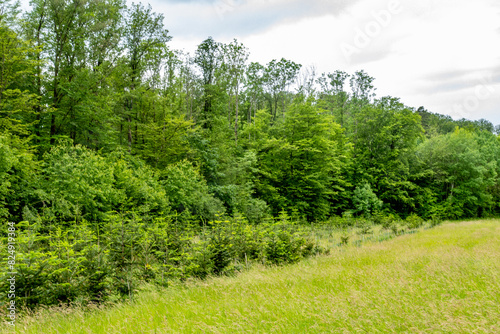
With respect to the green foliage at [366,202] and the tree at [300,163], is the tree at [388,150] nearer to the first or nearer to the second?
the green foliage at [366,202]

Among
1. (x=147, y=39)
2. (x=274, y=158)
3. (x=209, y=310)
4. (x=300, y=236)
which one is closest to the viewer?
(x=209, y=310)

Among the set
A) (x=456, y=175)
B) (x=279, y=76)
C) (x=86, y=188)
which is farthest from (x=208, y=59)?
(x=456, y=175)

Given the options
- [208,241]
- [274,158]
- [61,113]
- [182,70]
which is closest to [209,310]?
[208,241]

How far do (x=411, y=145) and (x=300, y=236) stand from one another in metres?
34.5

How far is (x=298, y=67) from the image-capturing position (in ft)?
142

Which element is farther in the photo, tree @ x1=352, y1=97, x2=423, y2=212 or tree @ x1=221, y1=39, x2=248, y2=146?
tree @ x1=352, y1=97, x2=423, y2=212

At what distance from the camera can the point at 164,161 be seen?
2433 cm

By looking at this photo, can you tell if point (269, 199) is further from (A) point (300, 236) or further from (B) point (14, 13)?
(B) point (14, 13)

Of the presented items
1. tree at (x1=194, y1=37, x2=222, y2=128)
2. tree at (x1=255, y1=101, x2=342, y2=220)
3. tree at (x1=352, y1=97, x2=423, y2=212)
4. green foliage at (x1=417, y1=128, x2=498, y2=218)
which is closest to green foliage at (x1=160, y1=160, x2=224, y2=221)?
tree at (x1=255, y1=101, x2=342, y2=220)

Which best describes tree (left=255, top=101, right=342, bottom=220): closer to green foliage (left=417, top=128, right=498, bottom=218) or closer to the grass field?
green foliage (left=417, top=128, right=498, bottom=218)

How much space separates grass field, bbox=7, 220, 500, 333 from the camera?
429cm

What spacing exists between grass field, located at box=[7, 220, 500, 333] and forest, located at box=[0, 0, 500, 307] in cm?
105

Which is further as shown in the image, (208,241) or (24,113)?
(24,113)

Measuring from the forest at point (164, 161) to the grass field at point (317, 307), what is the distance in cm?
105
